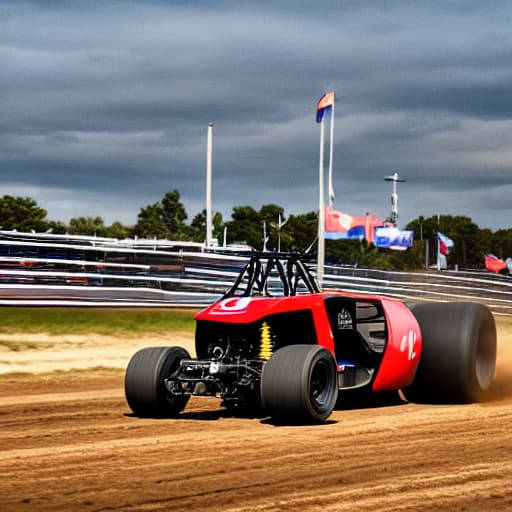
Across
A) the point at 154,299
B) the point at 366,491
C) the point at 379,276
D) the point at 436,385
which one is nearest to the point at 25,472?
the point at 366,491

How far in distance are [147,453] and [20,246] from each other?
12453 mm

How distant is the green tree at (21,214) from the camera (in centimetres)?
9306

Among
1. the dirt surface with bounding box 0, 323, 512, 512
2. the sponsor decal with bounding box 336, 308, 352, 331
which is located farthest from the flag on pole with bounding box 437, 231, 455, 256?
the sponsor decal with bounding box 336, 308, 352, 331

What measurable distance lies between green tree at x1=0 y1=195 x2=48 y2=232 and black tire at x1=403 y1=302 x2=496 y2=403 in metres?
83.4

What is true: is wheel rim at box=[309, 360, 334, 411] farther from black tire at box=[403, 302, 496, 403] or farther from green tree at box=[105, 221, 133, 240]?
green tree at box=[105, 221, 133, 240]

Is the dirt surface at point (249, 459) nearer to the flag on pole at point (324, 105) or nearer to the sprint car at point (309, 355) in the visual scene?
the sprint car at point (309, 355)

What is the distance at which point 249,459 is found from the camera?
7566mm

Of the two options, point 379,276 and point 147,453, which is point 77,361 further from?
point 379,276

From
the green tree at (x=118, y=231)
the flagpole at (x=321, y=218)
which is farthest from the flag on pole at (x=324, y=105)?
the green tree at (x=118, y=231)

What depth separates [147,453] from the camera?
25.9 feet

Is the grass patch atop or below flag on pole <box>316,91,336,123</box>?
below

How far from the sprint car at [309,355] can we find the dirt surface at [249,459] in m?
0.27

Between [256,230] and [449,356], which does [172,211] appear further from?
[449,356]

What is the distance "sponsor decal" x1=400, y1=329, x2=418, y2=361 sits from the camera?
436 inches
